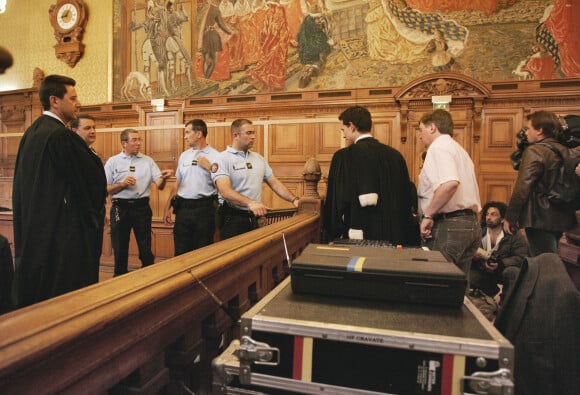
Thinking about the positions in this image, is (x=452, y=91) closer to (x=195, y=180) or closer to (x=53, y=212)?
(x=195, y=180)

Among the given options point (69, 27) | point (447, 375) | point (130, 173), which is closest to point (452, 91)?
point (130, 173)

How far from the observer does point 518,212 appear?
2908 mm

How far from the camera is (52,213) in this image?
84.4 inches

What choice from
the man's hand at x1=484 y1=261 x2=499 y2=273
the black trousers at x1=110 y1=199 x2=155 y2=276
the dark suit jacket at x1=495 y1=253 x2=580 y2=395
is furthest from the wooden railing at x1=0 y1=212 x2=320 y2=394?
the black trousers at x1=110 y1=199 x2=155 y2=276

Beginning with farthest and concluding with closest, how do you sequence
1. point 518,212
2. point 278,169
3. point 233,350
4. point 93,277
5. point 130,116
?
point 130,116 → point 278,169 → point 518,212 → point 93,277 → point 233,350

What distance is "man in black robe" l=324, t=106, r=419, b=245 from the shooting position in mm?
2510

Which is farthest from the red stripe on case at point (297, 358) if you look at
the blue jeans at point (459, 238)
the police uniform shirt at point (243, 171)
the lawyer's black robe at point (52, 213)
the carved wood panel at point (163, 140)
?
the carved wood panel at point (163, 140)

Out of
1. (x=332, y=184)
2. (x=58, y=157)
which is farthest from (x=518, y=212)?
(x=58, y=157)

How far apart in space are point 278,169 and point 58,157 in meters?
5.36

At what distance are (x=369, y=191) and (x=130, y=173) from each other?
2.81m

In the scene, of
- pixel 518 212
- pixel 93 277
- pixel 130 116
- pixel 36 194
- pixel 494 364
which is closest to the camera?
pixel 494 364

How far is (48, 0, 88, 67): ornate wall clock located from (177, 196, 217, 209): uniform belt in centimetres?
713

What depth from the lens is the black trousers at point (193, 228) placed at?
148 inches

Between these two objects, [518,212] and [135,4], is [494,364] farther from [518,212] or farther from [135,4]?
[135,4]
